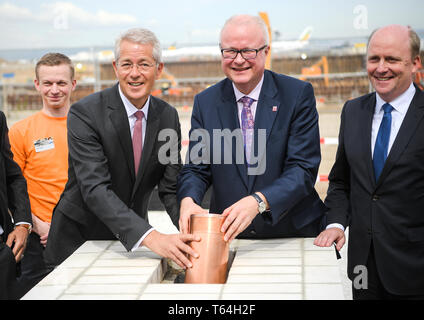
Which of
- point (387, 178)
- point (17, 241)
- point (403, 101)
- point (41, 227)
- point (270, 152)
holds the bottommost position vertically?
point (41, 227)

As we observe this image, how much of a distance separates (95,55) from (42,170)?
936 cm

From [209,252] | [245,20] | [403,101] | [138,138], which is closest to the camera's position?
[209,252]

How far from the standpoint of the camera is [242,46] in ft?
8.16

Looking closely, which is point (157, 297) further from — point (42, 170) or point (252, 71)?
point (42, 170)

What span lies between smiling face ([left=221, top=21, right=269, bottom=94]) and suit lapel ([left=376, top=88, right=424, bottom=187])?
0.71 m

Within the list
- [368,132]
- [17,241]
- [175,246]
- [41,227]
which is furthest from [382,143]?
[41,227]

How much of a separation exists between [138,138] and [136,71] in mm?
352

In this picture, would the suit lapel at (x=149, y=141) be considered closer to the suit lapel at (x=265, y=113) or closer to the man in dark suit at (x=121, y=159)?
the man in dark suit at (x=121, y=159)

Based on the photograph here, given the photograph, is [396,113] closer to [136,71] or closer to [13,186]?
[136,71]

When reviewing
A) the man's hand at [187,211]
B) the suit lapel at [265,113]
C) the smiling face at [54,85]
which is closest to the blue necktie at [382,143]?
the suit lapel at [265,113]

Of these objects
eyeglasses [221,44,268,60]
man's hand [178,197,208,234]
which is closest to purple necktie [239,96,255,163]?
eyeglasses [221,44,268,60]

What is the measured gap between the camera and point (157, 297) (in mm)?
1868

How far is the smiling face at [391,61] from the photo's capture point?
254 cm

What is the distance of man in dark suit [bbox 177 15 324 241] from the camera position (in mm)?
2506
